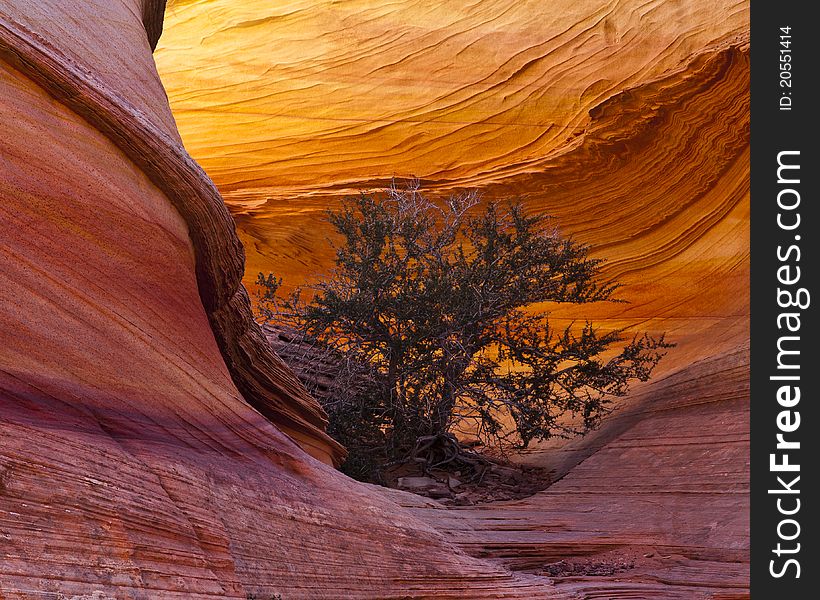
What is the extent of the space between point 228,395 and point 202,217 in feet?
3.27

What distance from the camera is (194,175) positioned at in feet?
15.5

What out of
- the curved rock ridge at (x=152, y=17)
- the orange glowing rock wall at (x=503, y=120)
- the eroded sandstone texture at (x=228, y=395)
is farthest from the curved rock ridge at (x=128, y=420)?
the orange glowing rock wall at (x=503, y=120)

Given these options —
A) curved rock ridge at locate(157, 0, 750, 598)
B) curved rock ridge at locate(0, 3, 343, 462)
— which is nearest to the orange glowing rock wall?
curved rock ridge at locate(157, 0, 750, 598)

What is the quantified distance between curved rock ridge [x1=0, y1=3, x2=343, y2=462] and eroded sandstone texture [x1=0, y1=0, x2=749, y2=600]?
0.05ft

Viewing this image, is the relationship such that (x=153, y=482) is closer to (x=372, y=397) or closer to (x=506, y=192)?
(x=372, y=397)

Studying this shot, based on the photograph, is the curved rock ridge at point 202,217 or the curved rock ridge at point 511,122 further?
the curved rock ridge at point 511,122

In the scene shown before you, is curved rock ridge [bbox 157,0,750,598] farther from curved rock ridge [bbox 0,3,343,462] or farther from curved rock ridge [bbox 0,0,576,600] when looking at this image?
curved rock ridge [bbox 0,0,576,600]

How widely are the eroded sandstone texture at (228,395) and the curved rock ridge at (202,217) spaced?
1 cm

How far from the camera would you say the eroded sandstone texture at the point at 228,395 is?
10.8ft

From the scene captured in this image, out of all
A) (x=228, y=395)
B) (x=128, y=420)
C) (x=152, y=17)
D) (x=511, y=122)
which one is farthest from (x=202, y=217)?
(x=511, y=122)

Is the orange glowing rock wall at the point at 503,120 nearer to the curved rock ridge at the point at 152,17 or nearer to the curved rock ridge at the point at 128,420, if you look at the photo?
the curved rock ridge at the point at 152,17

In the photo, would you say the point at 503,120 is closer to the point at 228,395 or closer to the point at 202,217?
the point at 202,217

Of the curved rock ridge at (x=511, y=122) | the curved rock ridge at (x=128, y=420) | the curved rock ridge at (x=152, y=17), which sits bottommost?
the curved rock ridge at (x=128, y=420)
